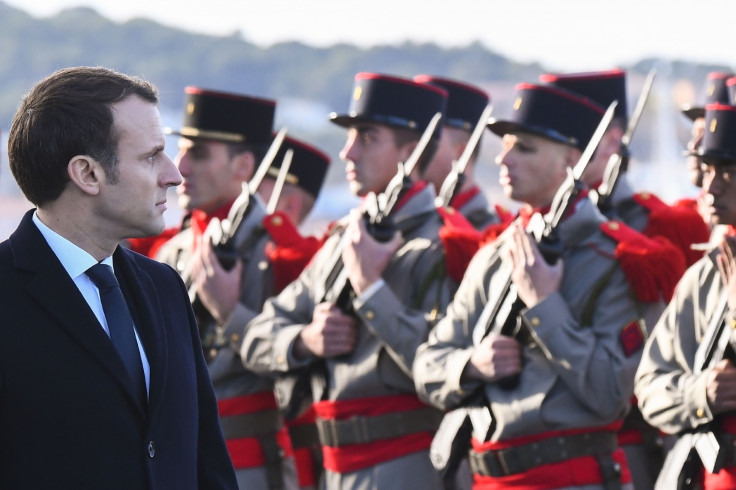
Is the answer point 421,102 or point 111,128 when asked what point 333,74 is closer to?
point 421,102

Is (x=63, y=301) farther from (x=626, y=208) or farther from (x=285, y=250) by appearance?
(x=626, y=208)

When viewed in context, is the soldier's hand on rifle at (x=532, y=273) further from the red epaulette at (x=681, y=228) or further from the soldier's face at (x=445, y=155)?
the soldier's face at (x=445, y=155)

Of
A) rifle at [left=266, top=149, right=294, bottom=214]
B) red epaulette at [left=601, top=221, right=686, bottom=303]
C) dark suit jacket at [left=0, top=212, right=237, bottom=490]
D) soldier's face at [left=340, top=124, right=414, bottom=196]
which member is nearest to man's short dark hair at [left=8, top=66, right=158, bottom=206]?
dark suit jacket at [left=0, top=212, right=237, bottom=490]

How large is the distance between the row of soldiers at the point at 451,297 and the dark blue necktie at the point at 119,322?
2.30 metres

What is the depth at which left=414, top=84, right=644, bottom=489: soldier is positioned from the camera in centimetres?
548

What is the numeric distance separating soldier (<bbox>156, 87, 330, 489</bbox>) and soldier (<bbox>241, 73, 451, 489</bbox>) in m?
0.39

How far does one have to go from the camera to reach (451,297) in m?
6.41

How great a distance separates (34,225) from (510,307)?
2.61 meters

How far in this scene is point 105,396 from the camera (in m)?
3.34

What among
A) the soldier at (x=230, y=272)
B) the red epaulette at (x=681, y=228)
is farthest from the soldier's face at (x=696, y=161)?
the soldier at (x=230, y=272)

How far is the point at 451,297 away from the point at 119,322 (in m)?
3.07

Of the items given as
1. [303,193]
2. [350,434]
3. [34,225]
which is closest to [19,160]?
[34,225]

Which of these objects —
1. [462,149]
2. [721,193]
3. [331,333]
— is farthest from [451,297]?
[462,149]

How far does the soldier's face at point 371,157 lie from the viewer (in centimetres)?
684
